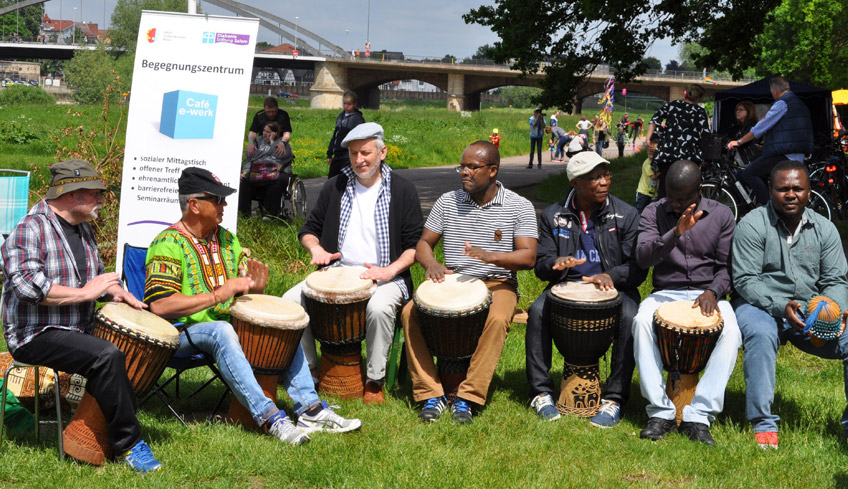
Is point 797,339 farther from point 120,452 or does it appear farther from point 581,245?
point 120,452

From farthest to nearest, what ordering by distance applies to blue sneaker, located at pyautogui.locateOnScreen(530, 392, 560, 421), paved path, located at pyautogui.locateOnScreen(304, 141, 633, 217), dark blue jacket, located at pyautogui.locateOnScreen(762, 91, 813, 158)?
paved path, located at pyautogui.locateOnScreen(304, 141, 633, 217) → dark blue jacket, located at pyautogui.locateOnScreen(762, 91, 813, 158) → blue sneaker, located at pyautogui.locateOnScreen(530, 392, 560, 421)

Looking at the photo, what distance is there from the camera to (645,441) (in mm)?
4910

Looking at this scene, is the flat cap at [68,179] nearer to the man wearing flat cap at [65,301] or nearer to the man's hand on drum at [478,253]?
the man wearing flat cap at [65,301]

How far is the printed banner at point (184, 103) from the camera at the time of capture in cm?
682

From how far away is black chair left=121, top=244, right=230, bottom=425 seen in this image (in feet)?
16.4

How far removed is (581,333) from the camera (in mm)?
5258

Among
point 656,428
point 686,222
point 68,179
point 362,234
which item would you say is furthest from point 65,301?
point 686,222

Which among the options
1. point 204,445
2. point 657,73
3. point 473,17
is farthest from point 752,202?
point 657,73

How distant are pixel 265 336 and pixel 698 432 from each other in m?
2.47

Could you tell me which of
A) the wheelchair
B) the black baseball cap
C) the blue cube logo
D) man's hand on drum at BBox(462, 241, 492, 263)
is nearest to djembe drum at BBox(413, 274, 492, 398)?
man's hand on drum at BBox(462, 241, 492, 263)

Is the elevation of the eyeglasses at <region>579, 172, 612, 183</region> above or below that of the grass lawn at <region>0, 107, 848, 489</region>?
above

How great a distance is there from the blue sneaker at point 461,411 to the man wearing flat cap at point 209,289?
63cm

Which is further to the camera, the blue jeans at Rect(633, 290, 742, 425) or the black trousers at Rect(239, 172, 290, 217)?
the black trousers at Rect(239, 172, 290, 217)

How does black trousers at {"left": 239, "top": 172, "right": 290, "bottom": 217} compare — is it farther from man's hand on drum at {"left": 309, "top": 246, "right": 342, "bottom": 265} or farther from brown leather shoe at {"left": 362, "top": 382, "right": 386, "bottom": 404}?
brown leather shoe at {"left": 362, "top": 382, "right": 386, "bottom": 404}
